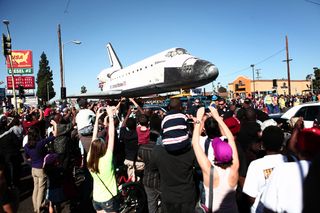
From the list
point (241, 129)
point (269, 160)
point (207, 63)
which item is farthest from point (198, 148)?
point (207, 63)

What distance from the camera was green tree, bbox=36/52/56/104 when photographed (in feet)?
284

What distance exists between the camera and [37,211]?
513cm

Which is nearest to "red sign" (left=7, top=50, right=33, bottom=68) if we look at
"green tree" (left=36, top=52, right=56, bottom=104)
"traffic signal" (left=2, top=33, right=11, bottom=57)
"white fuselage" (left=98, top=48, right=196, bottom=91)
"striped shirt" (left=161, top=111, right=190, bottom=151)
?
"green tree" (left=36, top=52, right=56, bottom=104)

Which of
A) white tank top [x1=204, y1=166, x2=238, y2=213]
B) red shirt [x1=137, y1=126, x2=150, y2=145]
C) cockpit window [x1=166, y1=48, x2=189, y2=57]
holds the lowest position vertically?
white tank top [x1=204, y1=166, x2=238, y2=213]

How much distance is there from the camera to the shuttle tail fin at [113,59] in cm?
3516

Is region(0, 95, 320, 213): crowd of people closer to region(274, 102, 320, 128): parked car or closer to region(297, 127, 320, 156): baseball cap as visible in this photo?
region(297, 127, 320, 156): baseball cap

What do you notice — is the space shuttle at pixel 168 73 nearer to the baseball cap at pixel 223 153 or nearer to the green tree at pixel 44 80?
the baseball cap at pixel 223 153

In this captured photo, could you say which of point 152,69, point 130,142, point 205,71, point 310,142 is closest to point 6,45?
point 152,69

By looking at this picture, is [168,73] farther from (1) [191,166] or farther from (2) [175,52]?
(1) [191,166]

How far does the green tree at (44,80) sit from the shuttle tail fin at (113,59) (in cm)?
5690

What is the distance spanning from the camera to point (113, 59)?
118 feet

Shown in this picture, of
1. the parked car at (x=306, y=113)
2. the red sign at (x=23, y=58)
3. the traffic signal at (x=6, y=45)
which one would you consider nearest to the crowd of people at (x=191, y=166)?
the parked car at (x=306, y=113)

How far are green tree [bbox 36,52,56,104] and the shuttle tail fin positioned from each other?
56.9 metres

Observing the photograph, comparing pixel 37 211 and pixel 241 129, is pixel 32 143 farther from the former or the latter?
pixel 241 129
